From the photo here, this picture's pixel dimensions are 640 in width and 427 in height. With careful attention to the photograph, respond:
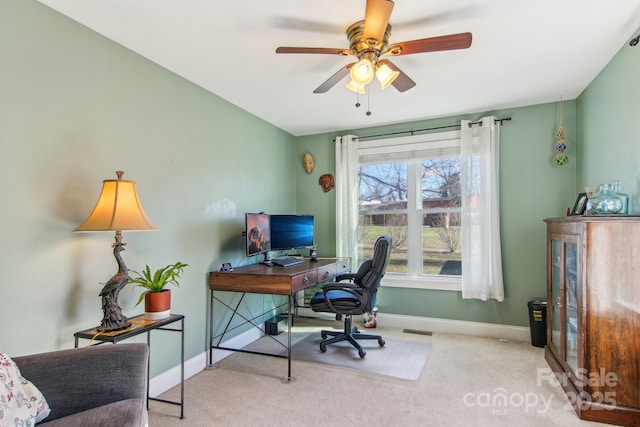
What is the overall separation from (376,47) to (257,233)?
74.8 inches

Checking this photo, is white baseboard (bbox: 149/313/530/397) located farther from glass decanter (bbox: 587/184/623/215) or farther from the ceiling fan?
the ceiling fan

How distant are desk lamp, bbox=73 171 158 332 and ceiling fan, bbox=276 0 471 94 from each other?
1170 millimetres

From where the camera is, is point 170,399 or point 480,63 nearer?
point 170,399

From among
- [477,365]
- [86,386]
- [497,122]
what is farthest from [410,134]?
[86,386]

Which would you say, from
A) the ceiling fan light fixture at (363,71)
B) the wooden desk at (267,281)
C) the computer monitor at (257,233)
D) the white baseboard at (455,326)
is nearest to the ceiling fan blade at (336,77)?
the ceiling fan light fixture at (363,71)

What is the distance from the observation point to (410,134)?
3955 mm

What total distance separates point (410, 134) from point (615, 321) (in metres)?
2.59

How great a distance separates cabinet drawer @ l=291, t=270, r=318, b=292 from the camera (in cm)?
266

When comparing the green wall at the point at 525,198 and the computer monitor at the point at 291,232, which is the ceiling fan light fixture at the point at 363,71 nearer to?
the computer monitor at the point at 291,232

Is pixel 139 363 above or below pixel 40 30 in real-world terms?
below

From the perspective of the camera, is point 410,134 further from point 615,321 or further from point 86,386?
point 86,386

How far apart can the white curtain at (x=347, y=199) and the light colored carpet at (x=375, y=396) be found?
5.10ft

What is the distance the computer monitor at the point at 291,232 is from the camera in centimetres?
344

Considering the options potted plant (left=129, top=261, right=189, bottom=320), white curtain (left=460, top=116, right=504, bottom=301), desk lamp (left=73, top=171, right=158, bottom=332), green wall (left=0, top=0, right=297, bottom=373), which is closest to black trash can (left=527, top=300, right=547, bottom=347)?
white curtain (left=460, top=116, right=504, bottom=301)
